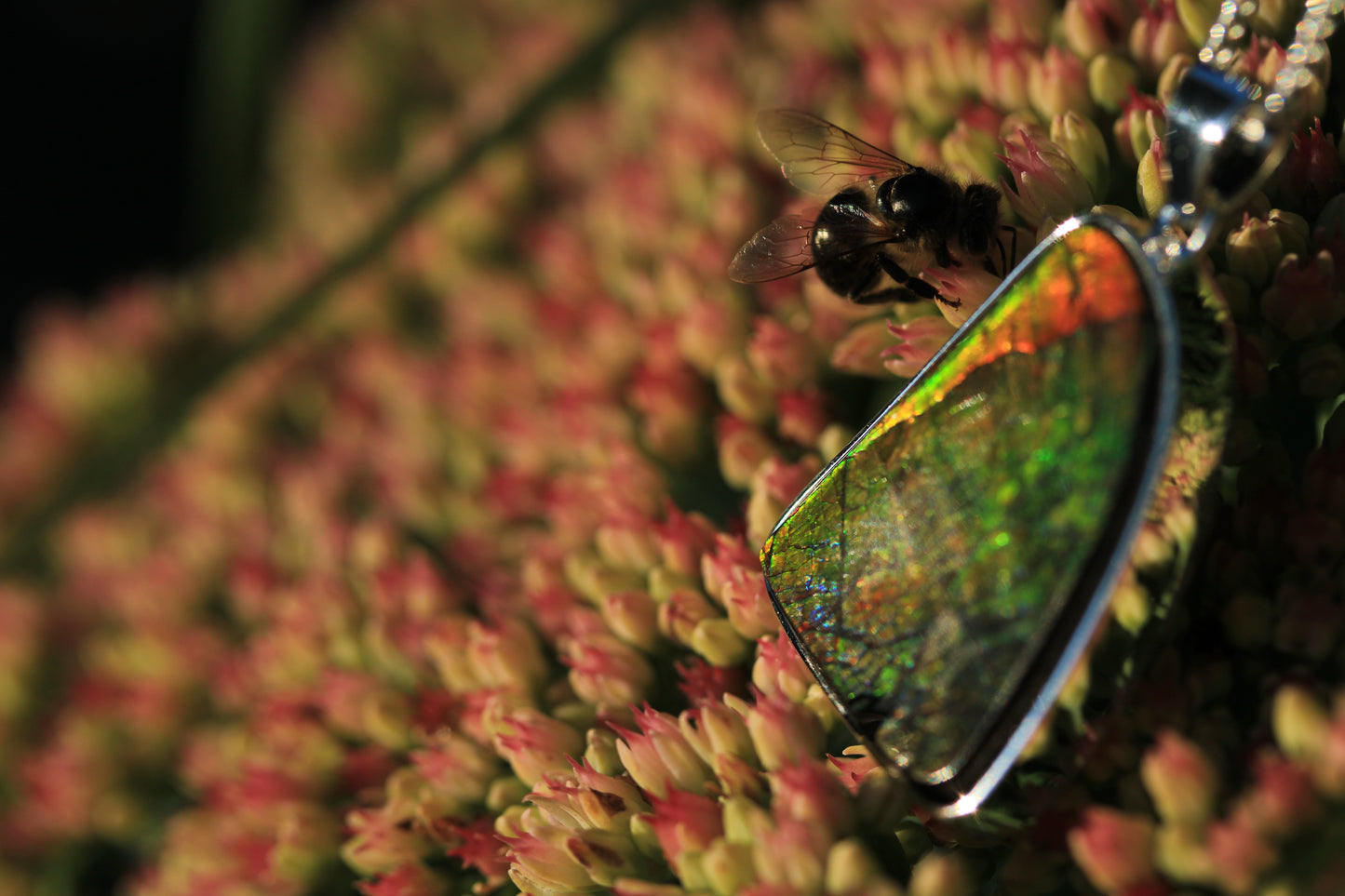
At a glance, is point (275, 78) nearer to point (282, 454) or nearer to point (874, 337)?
point (282, 454)

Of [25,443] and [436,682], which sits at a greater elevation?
[25,443]

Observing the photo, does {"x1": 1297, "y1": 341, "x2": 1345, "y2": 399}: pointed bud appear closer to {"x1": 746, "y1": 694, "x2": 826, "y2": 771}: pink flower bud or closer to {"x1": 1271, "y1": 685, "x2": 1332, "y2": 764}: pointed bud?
{"x1": 1271, "y1": 685, "x2": 1332, "y2": 764}: pointed bud

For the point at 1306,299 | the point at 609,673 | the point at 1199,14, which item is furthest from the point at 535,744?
the point at 1199,14

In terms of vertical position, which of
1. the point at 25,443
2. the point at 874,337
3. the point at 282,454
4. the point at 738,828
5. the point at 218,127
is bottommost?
the point at 738,828

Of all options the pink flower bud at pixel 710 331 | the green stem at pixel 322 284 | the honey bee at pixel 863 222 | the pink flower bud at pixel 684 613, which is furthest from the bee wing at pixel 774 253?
the green stem at pixel 322 284

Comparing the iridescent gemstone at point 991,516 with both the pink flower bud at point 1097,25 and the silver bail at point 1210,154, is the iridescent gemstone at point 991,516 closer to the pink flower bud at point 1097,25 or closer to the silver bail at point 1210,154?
the silver bail at point 1210,154

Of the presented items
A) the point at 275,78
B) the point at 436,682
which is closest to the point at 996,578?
the point at 436,682

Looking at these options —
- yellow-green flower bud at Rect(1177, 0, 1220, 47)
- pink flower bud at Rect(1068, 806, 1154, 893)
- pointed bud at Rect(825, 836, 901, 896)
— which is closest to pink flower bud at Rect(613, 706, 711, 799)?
pointed bud at Rect(825, 836, 901, 896)

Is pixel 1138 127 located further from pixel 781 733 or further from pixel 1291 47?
pixel 781 733
